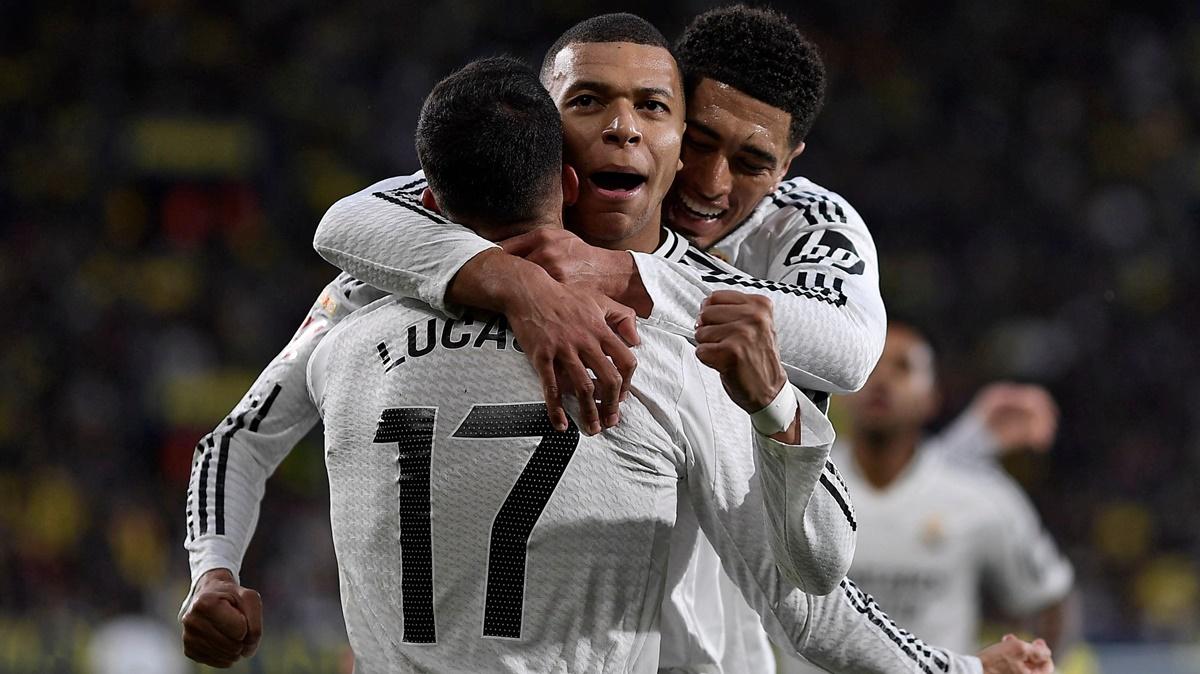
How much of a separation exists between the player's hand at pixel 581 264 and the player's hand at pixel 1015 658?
0.84 m

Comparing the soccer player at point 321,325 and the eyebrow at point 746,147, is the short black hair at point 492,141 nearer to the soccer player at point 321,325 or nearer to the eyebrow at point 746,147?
the soccer player at point 321,325

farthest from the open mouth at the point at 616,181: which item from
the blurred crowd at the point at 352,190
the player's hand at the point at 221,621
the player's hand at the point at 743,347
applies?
the blurred crowd at the point at 352,190

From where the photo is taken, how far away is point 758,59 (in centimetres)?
280

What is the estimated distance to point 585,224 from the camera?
246 centimetres

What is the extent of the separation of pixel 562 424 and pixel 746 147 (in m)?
0.94

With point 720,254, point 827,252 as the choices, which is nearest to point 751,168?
point 720,254

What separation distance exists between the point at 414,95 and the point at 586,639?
1051 centimetres

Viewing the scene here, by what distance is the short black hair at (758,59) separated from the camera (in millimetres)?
2785

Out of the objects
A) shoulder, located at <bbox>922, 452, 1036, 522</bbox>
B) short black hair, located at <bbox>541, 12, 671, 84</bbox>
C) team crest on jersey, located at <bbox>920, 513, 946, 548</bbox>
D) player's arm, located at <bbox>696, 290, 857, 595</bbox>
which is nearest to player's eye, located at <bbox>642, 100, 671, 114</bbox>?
short black hair, located at <bbox>541, 12, 671, 84</bbox>

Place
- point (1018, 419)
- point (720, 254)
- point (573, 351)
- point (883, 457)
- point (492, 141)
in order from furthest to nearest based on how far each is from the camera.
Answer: point (883, 457) < point (1018, 419) < point (720, 254) < point (492, 141) < point (573, 351)

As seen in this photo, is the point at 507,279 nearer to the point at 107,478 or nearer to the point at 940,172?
the point at 107,478

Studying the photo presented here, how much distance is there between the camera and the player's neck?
6.01 metres

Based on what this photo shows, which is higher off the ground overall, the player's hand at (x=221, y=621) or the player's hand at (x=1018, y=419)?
the player's hand at (x=221, y=621)

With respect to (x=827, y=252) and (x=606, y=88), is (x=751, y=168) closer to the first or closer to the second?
(x=827, y=252)
